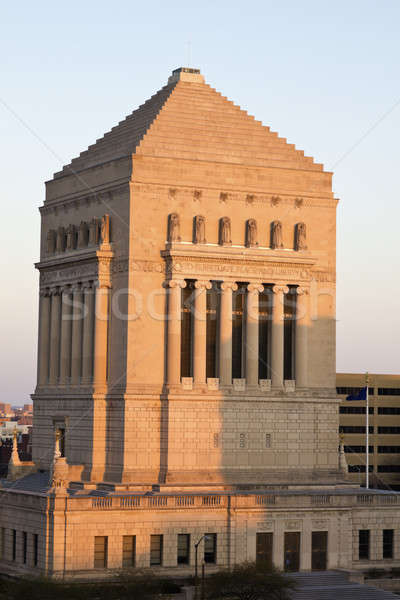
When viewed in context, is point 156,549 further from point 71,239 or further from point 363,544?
point 71,239

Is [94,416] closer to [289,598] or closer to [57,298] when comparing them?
[57,298]

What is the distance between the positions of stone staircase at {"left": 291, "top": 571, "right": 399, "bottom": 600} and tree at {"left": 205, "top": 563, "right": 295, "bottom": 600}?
3.30 meters

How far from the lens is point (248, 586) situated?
9519 centimetres

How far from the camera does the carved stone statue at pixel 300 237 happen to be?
390 ft

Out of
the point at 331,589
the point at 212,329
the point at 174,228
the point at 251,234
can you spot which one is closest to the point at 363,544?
the point at 331,589

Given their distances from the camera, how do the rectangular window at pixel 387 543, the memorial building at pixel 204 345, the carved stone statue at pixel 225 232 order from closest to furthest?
1. the memorial building at pixel 204 345
2. the rectangular window at pixel 387 543
3. the carved stone statue at pixel 225 232

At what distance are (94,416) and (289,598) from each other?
25.3 m

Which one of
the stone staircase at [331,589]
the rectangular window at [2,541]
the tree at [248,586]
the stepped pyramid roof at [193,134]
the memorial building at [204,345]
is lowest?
the stone staircase at [331,589]

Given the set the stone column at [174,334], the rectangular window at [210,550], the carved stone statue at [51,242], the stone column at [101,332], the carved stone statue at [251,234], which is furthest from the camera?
the carved stone statue at [51,242]

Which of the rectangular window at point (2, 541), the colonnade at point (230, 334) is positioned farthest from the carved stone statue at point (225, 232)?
the rectangular window at point (2, 541)

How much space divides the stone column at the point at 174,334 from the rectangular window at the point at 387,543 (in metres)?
20.0

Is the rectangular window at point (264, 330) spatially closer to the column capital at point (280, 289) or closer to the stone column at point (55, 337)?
the column capital at point (280, 289)

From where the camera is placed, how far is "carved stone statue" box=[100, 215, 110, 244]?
11569cm

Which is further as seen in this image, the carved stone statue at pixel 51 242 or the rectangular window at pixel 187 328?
the carved stone statue at pixel 51 242
